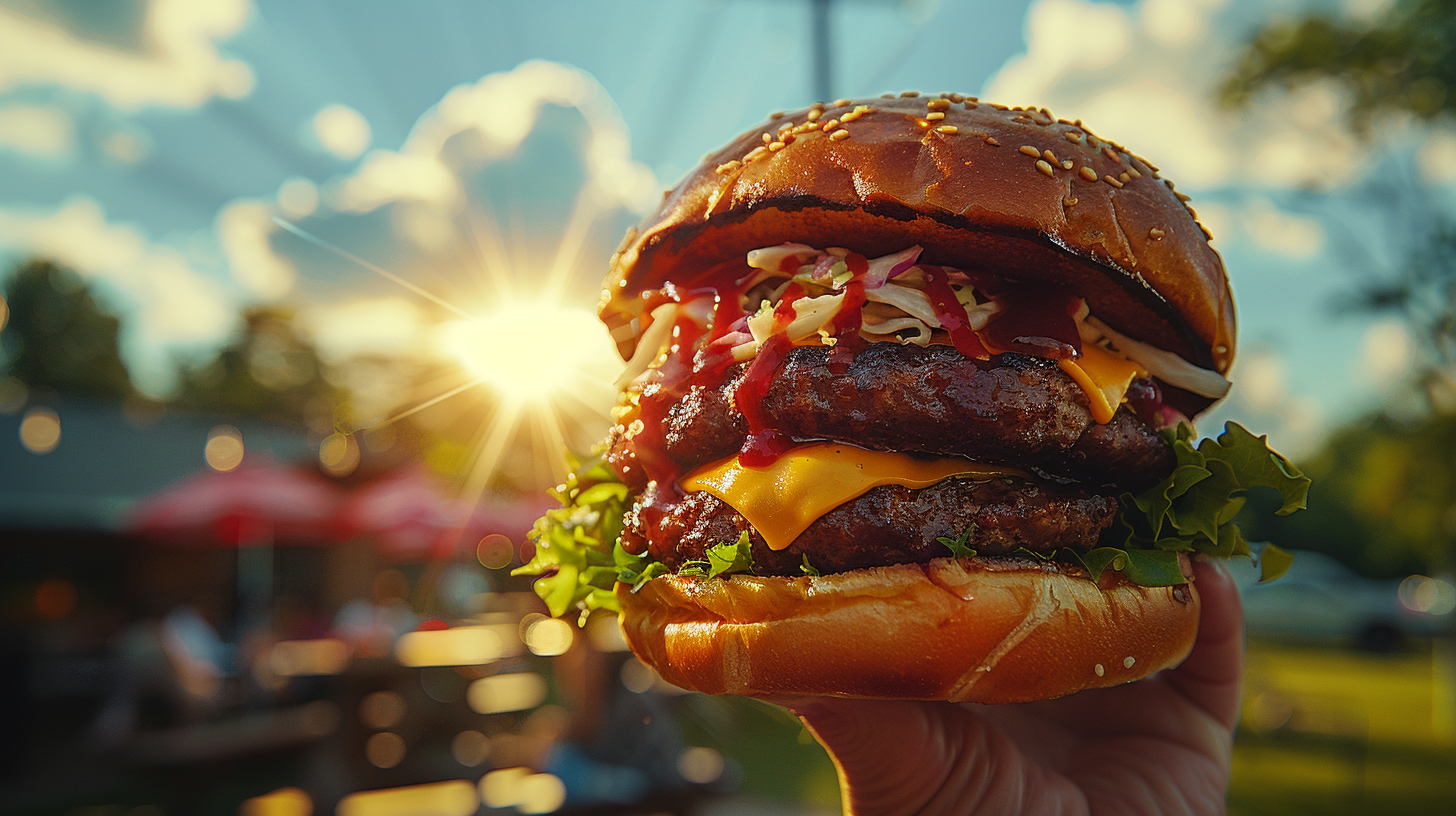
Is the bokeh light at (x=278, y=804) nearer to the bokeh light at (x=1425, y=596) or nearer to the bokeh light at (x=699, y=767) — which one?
the bokeh light at (x=699, y=767)

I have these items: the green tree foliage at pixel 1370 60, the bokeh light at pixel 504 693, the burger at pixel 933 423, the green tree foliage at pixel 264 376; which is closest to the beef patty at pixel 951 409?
the burger at pixel 933 423

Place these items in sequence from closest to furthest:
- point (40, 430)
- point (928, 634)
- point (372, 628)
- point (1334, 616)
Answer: point (928, 634)
point (372, 628)
point (40, 430)
point (1334, 616)

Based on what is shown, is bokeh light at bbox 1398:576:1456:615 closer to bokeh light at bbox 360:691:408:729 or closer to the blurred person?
the blurred person

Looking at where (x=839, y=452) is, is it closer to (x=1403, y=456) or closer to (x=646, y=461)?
(x=646, y=461)

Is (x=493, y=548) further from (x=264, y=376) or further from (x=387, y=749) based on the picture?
(x=264, y=376)

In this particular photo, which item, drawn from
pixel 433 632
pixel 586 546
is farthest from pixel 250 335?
pixel 586 546

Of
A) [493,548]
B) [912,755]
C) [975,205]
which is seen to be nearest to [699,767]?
[912,755]

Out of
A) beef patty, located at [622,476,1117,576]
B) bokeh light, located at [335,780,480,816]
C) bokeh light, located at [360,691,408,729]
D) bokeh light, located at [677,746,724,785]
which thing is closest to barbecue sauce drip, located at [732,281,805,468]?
beef patty, located at [622,476,1117,576]
